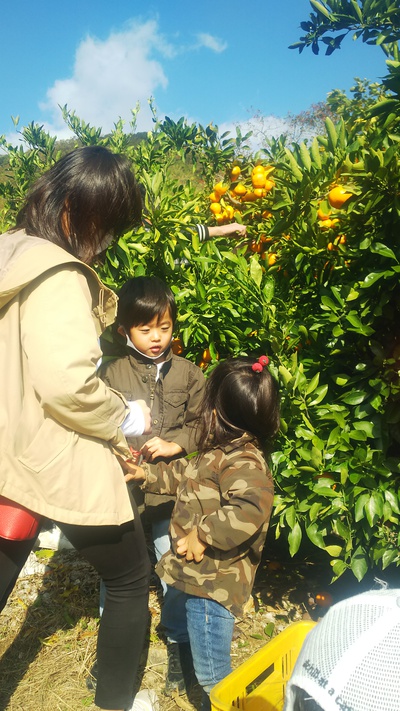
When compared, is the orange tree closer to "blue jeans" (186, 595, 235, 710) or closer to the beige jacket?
"blue jeans" (186, 595, 235, 710)

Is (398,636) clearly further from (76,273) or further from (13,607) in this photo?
(13,607)

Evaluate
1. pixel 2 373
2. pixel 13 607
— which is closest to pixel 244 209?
pixel 2 373

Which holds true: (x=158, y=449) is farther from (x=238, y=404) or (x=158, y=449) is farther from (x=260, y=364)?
(x=260, y=364)

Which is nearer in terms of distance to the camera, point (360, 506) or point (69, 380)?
point (69, 380)

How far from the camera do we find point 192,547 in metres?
1.77

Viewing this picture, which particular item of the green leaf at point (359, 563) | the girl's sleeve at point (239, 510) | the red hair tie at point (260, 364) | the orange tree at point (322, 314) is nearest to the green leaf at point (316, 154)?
the orange tree at point (322, 314)

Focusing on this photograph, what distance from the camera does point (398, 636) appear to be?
2.85 feet

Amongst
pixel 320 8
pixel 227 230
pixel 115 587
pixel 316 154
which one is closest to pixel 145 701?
pixel 115 587

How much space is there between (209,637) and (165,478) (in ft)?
1.68

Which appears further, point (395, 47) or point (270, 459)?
point (270, 459)

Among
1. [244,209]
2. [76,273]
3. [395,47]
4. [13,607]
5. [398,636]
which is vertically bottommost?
[13,607]

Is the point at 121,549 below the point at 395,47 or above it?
below

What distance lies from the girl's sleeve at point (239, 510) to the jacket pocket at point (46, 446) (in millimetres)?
511

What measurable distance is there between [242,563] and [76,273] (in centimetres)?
100
